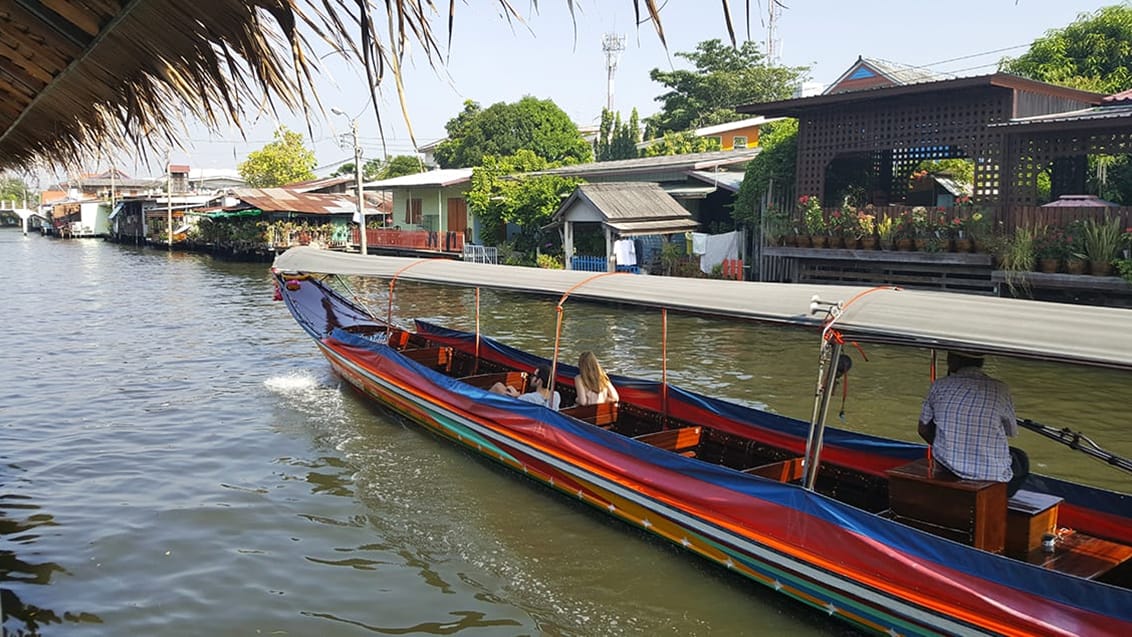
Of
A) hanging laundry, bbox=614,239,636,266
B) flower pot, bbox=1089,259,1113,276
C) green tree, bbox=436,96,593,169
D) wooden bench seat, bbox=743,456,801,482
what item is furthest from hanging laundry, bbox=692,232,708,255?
green tree, bbox=436,96,593,169

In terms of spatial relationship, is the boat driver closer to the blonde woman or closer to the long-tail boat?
the long-tail boat

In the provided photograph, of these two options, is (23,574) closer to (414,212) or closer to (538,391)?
(538,391)

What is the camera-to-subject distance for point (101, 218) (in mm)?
76812

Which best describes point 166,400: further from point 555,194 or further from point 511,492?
point 555,194

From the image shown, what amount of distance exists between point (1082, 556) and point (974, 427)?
3.38 ft

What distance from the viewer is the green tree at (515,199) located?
90.9ft

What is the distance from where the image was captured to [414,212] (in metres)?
39.6

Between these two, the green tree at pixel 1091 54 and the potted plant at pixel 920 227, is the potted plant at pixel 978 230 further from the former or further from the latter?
the green tree at pixel 1091 54

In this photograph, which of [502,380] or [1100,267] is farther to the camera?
[1100,267]

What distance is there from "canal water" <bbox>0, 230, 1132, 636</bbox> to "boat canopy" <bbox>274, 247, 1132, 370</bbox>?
2.01 metres

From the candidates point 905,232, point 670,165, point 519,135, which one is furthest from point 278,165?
point 905,232

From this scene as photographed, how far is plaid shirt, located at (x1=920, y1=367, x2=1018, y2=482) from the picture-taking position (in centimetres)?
549

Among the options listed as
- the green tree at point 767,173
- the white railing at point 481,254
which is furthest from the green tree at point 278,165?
the green tree at point 767,173

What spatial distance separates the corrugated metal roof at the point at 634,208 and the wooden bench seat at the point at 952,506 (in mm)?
17127
